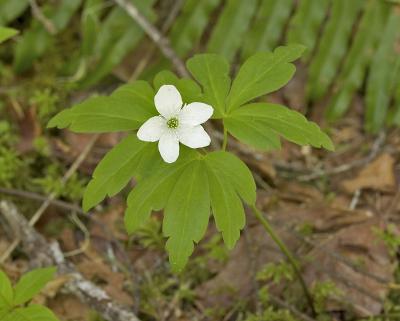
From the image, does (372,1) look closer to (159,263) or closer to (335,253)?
(335,253)

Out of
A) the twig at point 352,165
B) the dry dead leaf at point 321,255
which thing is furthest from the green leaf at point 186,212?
the twig at point 352,165

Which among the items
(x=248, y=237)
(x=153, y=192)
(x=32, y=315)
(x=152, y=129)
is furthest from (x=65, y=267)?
(x=152, y=129)

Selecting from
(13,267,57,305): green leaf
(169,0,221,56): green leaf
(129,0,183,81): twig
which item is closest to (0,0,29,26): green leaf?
(129,0,183,81): twig

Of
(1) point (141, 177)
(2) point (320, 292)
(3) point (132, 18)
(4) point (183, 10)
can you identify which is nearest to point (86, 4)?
(3) point (132, 18)

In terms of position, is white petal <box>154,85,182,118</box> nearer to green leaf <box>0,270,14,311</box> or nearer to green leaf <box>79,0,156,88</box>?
green leaf <box>0,270,14,311</box>

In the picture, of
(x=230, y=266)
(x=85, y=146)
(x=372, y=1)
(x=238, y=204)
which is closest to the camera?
(x=238, y=204)

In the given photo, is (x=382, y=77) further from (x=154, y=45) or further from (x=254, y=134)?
(x=254, y=134)
